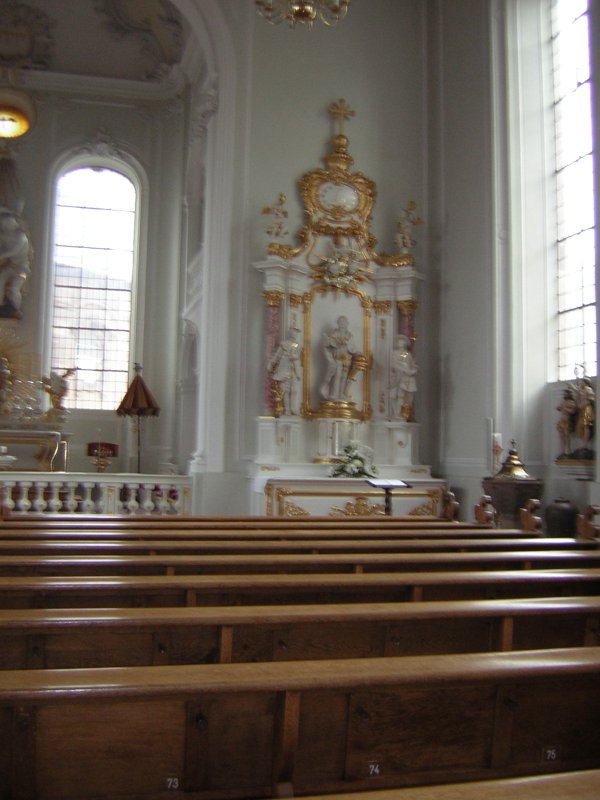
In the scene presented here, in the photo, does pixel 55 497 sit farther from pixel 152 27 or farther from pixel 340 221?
pixel 152 27

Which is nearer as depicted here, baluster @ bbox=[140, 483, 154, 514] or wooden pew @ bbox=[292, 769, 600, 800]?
wooden pew @ bbox=[292, 769, 600, 800]

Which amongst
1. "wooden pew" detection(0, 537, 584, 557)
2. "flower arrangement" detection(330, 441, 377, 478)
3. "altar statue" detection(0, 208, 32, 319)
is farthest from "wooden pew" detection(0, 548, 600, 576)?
"altar statue" detection(0, 208, 32, 319)

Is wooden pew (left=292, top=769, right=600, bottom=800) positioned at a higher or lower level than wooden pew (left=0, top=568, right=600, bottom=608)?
lower

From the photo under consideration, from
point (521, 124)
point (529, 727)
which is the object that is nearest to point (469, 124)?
point (521, 124)

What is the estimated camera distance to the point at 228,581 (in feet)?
9.48

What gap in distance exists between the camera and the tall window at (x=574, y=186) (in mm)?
8711

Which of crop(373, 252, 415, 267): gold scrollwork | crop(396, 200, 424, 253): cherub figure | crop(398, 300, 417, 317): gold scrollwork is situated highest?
crop(396, 200, 424, 253): cherub figure

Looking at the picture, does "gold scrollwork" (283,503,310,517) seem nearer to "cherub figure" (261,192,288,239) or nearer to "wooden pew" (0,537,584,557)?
"cherub figure" (261,192,288,239)

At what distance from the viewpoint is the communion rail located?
897 centimetres

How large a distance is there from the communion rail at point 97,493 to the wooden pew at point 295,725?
739 centimetres

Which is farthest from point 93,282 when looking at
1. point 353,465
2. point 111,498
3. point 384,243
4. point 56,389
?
point 353,465

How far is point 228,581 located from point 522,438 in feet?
21.9

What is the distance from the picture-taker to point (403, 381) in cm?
989

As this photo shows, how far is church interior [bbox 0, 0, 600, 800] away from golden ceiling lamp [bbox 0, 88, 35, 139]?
51 mm
